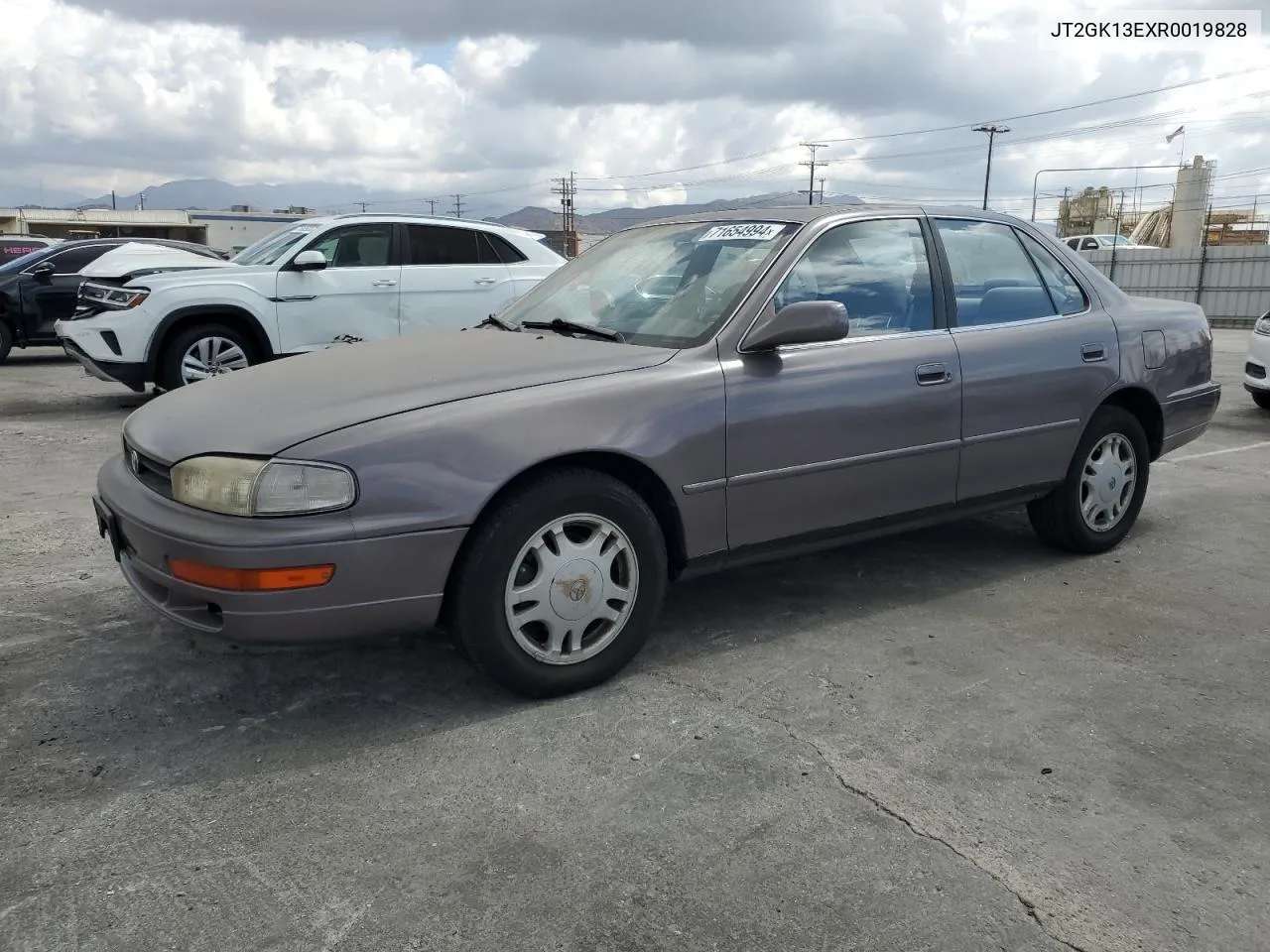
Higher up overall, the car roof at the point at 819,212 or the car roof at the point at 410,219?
the car roof at the point at 410,219

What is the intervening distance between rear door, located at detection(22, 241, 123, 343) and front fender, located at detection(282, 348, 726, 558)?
11476mm

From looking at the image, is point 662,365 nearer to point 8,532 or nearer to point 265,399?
point 265,399

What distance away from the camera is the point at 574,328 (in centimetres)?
386

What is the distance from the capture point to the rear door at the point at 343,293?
8633 millimetres

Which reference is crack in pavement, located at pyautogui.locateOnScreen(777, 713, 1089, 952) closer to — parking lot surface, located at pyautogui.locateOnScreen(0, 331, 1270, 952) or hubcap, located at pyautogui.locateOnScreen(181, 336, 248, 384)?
parking lot surface, located at pyautogui.locateOnScreen(0, 331, 1270, 952)

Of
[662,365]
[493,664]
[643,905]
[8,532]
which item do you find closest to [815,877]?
[643,905]

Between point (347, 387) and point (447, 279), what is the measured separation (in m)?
6.03

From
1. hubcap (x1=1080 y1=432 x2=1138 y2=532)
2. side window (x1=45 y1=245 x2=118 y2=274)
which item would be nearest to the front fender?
hubcap (x1=1080 y1=432 x2=1138 y2=532)

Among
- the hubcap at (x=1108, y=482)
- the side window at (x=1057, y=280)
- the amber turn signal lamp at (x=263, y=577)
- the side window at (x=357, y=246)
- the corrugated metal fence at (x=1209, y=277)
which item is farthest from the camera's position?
the corrugated metal fence at (x=1209, y=277)

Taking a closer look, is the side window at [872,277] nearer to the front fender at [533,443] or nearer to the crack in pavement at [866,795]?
the front fender at [533,443]

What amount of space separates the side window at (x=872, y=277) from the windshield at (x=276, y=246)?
20.1 feet

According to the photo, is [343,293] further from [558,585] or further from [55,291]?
[558,585]

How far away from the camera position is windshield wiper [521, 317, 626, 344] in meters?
3.72

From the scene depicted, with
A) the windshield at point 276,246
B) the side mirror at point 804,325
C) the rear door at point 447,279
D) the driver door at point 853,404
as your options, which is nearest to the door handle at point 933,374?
the driver door at point 853,404
